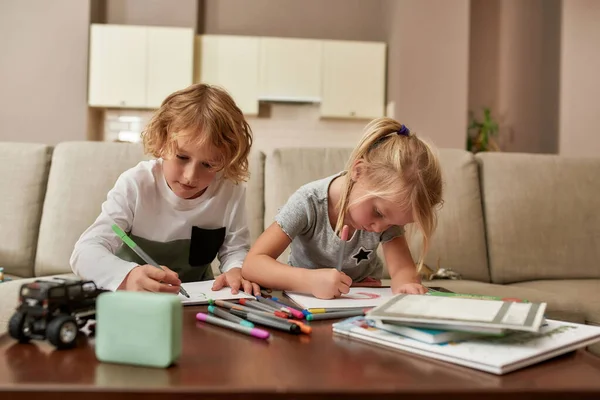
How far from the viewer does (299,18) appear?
210 inches

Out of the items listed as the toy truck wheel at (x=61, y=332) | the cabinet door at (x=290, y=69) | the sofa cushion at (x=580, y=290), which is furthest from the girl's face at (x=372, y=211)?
the cabinet door at (x=290, y=69)

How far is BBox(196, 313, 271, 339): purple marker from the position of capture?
31.4 inches

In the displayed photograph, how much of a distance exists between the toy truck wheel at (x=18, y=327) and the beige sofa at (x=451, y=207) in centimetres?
152

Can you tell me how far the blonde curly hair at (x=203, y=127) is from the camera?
1.40m

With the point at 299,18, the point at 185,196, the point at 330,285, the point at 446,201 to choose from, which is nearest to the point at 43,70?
the point at 299,18

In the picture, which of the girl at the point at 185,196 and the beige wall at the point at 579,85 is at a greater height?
the beige wall at the point at 579,85

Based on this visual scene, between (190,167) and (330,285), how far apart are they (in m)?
0.48

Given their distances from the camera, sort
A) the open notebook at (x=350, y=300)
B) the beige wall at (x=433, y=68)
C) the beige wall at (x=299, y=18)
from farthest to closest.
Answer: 1. the beige wall at (x=299, y=18)
2. the beige wall at (x=433, y=68)
3. the open notebook at (x=350, y=300)

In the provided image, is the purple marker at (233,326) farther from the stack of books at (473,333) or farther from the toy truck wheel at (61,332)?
the toy truck wheel at (61,332)

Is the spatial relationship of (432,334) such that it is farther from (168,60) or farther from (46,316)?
(168,60)

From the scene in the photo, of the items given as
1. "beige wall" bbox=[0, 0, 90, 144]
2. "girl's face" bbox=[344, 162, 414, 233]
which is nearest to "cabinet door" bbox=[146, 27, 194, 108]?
"beige wall" bbox=[0, 0, 90, 144]

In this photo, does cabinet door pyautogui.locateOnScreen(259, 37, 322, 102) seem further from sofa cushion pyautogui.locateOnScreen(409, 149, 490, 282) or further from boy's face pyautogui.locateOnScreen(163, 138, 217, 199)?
boy's face pyautogui.locateOnScreen(163, 138, 217, 199)

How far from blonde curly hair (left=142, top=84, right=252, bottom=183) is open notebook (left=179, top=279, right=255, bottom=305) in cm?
34

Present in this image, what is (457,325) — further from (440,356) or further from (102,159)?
(102,159)
